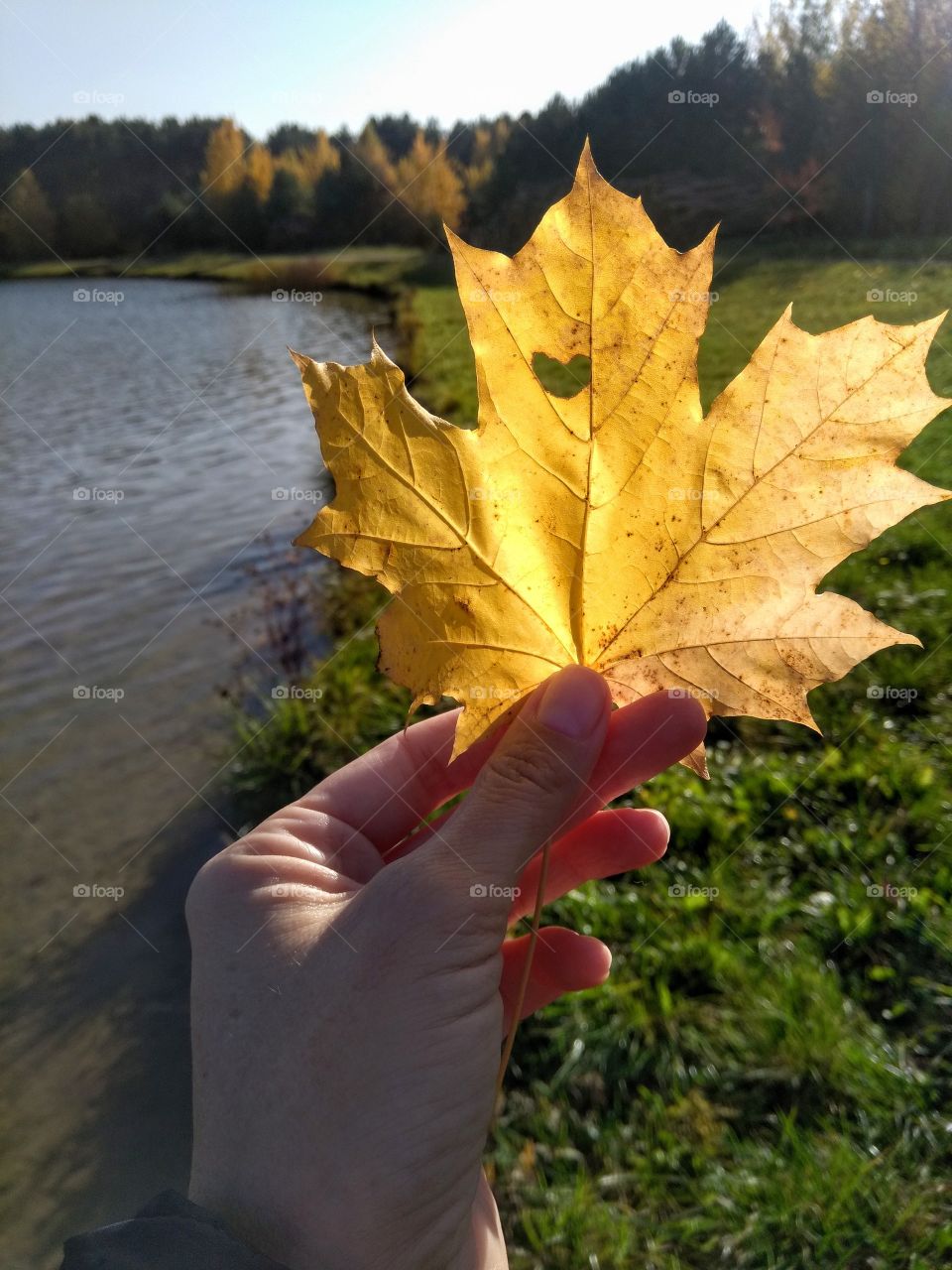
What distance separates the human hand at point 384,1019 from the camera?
1218mm

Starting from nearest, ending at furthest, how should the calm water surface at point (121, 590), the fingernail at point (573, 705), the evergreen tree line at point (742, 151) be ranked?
1. the fingernail at point (573, 705)
2. the calm water surface at point (121, 590)
3. the evergreen tree line at point (742, 151)

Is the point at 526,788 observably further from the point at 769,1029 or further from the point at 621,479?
the point at 769,1029

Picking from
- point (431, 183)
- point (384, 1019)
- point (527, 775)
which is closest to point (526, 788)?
point (527, 775)

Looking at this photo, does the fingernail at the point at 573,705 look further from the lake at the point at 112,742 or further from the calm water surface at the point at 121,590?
the calm water surface at the point at 121,590

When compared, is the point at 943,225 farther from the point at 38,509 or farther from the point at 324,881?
the point at 324,881

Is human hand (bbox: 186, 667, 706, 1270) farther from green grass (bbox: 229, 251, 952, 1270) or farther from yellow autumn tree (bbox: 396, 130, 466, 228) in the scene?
yellow autumn tree (bbox: 396, 130, 466, 228)

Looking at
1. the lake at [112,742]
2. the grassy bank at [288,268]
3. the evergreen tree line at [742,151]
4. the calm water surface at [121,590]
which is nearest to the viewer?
the lake at [112,742]

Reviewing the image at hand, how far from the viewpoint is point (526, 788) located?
1.27 m

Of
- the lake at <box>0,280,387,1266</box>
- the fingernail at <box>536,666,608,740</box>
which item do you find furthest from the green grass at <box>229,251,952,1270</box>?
the fingernail at <box>536,666,608,740</box>

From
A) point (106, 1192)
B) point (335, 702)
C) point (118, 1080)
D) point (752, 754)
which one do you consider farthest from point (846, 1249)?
point (335, 702)

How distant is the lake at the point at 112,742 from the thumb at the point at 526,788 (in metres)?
2.48

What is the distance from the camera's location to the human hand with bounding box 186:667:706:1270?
1218 millimetres

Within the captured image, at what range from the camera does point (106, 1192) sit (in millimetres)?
2861

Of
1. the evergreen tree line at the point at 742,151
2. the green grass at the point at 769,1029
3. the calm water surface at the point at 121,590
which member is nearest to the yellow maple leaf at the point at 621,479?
the green grass at the point at 769,1029
